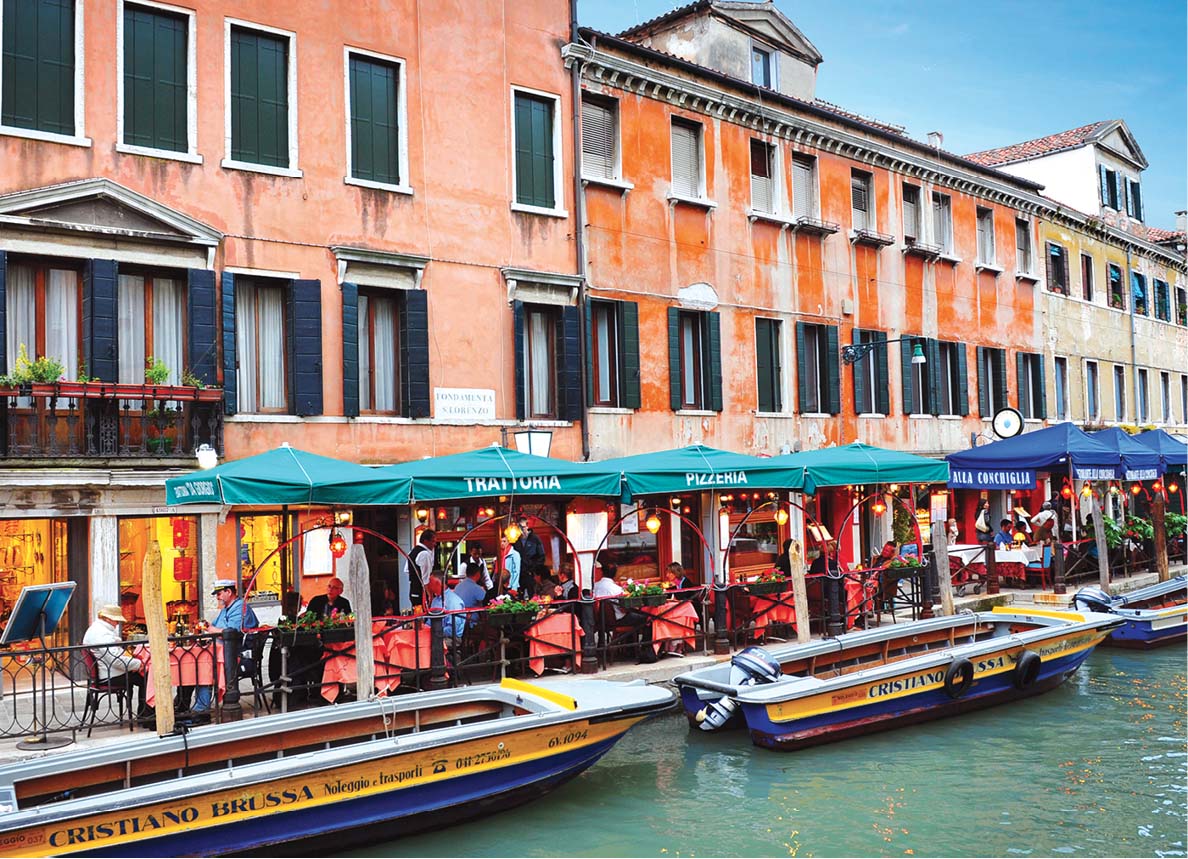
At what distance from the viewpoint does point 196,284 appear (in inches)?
523

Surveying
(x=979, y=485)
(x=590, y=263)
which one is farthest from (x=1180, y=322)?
(x=590, y=263)

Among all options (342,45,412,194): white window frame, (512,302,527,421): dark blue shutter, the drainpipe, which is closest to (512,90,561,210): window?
the drainpipe

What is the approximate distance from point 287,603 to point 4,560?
10.3 ft

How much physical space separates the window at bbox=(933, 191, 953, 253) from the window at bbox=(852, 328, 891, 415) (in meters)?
3.50

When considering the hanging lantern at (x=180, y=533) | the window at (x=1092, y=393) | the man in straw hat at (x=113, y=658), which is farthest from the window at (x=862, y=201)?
the man in straw hat at (x=113, y=658)

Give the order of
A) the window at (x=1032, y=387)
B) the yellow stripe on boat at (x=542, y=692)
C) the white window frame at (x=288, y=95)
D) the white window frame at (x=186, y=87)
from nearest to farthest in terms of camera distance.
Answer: the yellow stripe on boat at (x=542, y=692), the white window frame at (x=186, y=87), the white window frame at (x=288, y=95), the window at (x=1032, y=387)

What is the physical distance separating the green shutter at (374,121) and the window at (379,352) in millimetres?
1683

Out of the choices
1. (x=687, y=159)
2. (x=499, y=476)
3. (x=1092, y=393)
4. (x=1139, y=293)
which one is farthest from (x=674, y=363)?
(x=1139, y=293)

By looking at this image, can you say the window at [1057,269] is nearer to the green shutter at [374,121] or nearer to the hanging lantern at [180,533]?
the green shutter at [374,121]

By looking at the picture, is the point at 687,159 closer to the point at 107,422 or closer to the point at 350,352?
the point at 350,352

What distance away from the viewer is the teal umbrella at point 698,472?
1332 cm

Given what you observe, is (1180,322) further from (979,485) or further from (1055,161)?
(979,485)

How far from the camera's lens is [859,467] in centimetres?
1546

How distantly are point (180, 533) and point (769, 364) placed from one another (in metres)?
11.1
